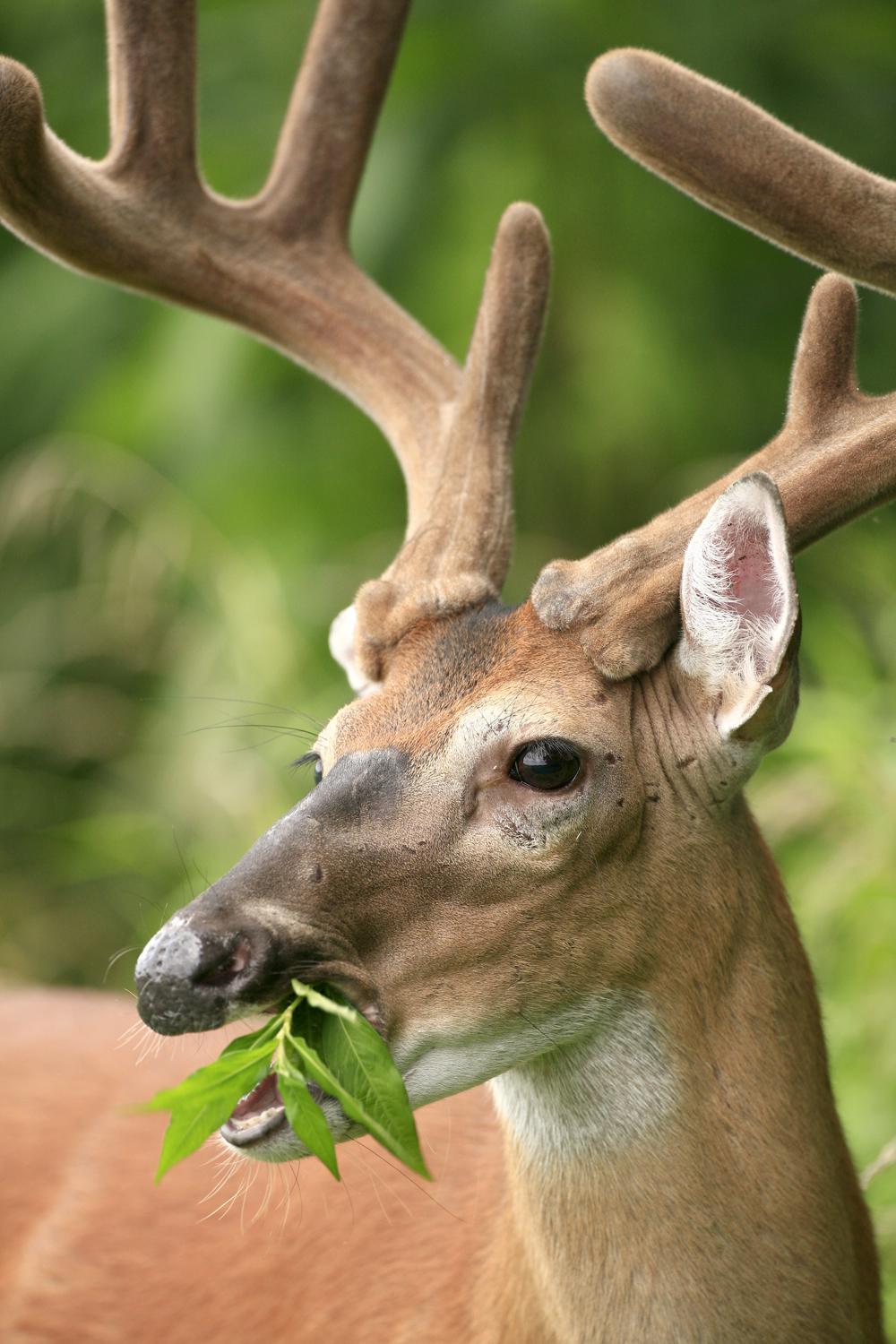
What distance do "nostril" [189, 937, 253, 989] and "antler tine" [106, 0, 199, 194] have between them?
1.96m

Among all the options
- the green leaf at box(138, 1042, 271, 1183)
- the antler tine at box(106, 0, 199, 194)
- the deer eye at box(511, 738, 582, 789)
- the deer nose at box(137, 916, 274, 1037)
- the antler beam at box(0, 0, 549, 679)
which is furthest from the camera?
the antler tine at box(106, 0, 199, 194)

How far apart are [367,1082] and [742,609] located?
86 cm

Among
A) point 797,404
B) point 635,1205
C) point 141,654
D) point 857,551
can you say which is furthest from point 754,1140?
point 141,654

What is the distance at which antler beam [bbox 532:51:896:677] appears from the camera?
2.69 meters

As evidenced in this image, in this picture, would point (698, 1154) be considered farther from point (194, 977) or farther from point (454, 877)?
point (194, 977)

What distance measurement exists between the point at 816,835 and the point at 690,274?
11.7ft

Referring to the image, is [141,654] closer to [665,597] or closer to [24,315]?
[24,315]

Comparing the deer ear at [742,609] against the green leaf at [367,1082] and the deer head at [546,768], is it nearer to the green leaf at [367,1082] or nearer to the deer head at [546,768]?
the deer head at [546,768]

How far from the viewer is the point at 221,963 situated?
2.26m

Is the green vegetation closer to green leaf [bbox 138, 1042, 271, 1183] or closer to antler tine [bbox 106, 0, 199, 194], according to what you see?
green leaf [bbox 138, 1042, 271, 1183]

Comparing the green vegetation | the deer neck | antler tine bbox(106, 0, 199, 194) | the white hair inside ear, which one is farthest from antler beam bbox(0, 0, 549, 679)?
the green vegetation

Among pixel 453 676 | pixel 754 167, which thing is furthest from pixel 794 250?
pixel 453 676

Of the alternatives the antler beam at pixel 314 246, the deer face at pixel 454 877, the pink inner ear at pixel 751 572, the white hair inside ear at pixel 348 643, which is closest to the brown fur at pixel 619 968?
the deer face at pixel 454 877

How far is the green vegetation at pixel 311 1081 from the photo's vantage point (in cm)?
231
